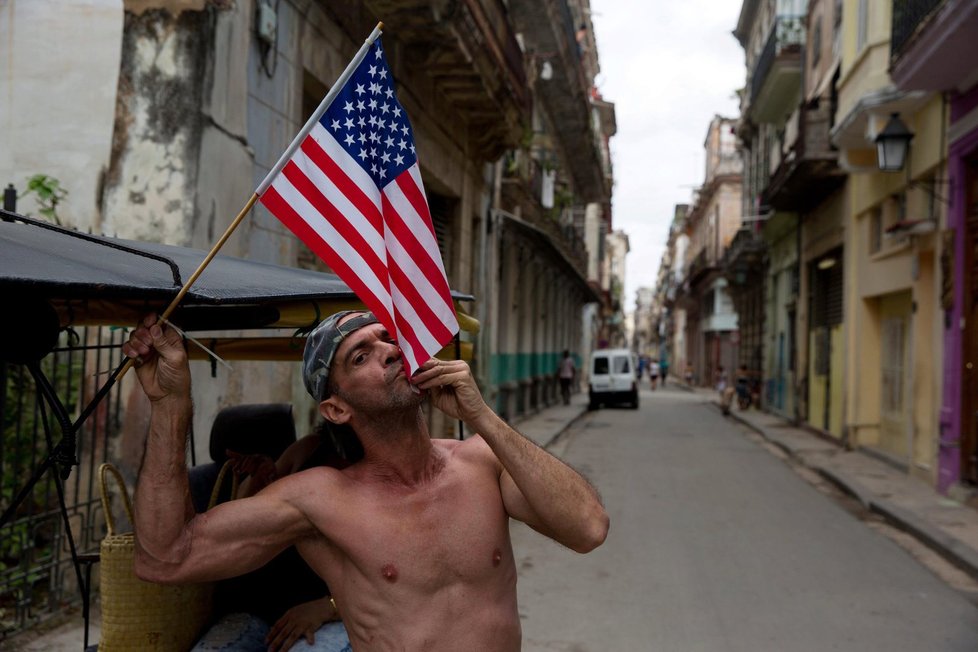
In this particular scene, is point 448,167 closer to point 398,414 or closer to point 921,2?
point 921,2

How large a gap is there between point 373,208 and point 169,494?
964 millimetres

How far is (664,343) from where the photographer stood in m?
87.1

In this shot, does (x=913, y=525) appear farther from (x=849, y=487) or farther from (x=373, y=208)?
(x=373, y=208)

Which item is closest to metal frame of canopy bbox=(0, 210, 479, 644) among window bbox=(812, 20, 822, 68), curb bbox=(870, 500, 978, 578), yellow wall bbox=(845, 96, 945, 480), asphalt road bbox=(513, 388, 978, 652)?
asphalt road bbox=(513, 388, 978, 652)

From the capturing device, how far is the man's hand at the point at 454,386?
2.32 metres

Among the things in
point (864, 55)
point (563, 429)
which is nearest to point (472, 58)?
point (864, 55)

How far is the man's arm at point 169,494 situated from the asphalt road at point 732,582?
360 centimetres

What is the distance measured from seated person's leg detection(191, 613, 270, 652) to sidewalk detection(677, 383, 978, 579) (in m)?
6.32

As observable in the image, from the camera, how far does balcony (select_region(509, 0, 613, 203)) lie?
20719 mm

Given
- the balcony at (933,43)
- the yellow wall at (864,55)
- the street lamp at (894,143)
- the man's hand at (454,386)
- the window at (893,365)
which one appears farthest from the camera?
the window at (893,365)

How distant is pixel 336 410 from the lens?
7.94ft

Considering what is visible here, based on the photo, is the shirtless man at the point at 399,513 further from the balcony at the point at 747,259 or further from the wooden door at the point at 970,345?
the balcony at the point at 747,259

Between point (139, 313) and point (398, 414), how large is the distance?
1.03 m

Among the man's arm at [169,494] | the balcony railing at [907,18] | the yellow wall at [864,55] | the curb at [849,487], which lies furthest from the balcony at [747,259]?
the man's arm at [169,494]
